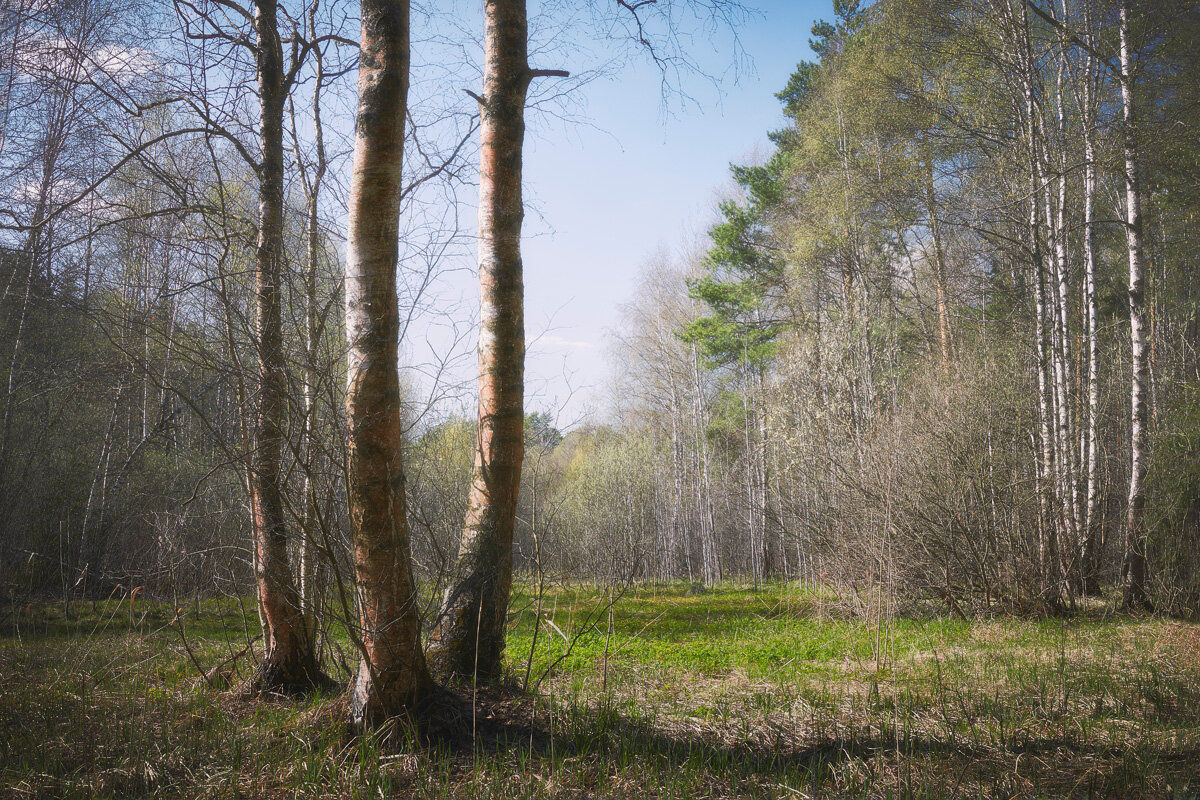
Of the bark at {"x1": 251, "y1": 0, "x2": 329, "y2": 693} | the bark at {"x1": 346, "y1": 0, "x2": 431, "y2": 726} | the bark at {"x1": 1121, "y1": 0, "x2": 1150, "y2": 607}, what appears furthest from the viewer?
the bark at {"x1": 1121, "y1": 0, "x2": 1150, "y2": 607}

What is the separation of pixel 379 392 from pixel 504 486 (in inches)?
47.6

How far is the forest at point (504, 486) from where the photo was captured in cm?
305

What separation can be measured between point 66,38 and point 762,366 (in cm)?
1669

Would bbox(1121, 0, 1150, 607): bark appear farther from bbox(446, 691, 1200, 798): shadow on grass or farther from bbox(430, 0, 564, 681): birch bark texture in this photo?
bbox(430, 0, 564, 681): birch bark texture

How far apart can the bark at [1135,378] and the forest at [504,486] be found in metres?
0.05

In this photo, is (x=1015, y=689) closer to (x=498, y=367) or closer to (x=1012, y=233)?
(x=498, y=367)

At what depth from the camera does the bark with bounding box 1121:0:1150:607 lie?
7801mm

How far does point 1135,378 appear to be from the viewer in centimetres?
797

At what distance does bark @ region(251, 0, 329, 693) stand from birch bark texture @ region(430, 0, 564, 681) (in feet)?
3.10

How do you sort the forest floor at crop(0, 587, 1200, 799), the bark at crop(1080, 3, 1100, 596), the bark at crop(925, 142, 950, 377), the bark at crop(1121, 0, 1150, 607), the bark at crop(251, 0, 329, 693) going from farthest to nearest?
1. the bark at crop(925, 142, 950, 377)
2. the bark at crop(1080, 3, 1100, 596)
3. the bark at crop(1121, 0, 1150, 607)
4. the bark at crop(251, 0, 329, 693)
5. the forest floor at crop(0, 587, 1200, 799)

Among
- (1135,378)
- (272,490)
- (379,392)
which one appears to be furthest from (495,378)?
(1135,378)

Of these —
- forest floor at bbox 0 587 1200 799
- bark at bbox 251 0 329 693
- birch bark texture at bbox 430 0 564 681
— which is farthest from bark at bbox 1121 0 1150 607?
bark at bbox 251 0 329 693

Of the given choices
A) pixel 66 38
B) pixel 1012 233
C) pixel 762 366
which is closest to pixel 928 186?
pixel 1012 233

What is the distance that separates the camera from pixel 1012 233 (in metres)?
10.8
